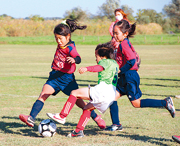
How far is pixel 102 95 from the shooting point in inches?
173

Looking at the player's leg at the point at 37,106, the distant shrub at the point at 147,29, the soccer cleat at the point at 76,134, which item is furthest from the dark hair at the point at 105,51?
the distant shrub at the point at 147,29

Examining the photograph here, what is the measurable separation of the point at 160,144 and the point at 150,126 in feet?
3.67

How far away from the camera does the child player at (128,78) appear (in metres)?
4.79

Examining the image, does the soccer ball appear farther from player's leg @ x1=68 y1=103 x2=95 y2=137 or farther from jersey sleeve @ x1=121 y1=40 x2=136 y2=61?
jersey sleeve @ x1=121 y1=40 x2=136 y2=61

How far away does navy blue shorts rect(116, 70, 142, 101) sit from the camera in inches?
191

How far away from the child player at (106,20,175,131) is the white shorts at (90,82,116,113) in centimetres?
48

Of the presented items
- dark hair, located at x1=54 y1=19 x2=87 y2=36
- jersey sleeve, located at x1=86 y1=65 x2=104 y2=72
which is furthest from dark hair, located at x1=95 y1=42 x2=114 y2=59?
dark hair, located at x1=54 y1=19 x2=87 y2=36

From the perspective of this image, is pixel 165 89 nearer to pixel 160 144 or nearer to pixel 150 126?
pixel 150 126

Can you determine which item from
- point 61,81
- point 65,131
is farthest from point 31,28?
point 65,131

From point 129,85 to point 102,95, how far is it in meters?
0.67

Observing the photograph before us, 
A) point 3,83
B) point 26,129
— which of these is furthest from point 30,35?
point 26,129

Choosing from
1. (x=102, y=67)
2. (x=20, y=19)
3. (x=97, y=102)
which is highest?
(x=20, y=19)

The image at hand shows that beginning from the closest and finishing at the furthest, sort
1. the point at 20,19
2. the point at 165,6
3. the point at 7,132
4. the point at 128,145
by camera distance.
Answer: the point at 128,145, the point at 7,132, the point at 20,19, the point at 165,6

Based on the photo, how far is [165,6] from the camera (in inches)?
3260
